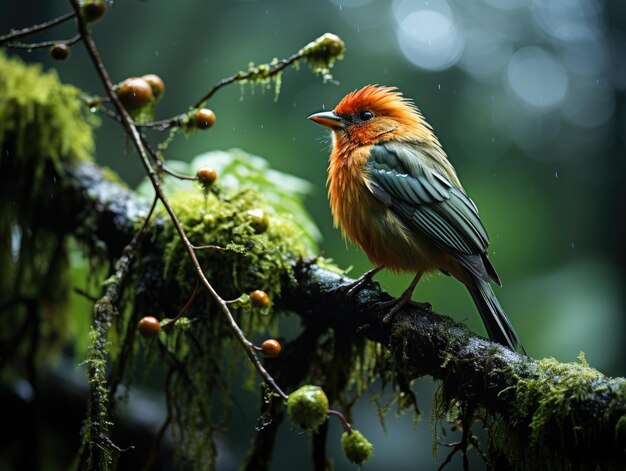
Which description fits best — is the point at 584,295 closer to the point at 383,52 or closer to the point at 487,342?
the point at 383,52

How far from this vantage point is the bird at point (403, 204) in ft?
7.34

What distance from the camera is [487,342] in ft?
5.75

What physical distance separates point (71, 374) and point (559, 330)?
3896 millimetres

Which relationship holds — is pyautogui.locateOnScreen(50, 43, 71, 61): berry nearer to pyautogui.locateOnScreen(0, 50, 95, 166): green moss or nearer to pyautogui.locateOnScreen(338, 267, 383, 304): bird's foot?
pyautogui.locateOnScreen(0, 50, 95, 166): green moss

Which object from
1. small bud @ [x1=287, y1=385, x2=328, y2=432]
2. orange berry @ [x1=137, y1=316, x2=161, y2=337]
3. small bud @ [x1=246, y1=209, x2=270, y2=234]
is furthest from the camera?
small bud @ [x1=246, y1=209, x2=270, y2=234]

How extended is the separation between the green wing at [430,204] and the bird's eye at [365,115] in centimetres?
24

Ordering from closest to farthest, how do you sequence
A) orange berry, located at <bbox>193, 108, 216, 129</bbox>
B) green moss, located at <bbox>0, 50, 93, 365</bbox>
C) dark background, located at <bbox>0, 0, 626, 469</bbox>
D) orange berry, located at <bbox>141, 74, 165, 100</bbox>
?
orange berry, located at <bbox>193, 108, 216, 129</bbox> → orange berry, located at <bbox>141, 74, 165, 100</bbox> → green moss, located at <bbox>0, 50, 93, 365</bbox> → dark background, located at <bbox>0, 0, 626, 469</bbox>

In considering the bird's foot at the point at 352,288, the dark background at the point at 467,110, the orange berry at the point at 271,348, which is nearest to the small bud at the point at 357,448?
the orange berry at the point at 271,348

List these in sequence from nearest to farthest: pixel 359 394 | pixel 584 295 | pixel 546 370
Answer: pixel 546 370 < pixel 359 394 < pixel 584 295

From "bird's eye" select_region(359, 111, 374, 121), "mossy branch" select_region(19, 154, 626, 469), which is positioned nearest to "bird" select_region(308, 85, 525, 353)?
"bird's eye" select_region(359, 111, 374, 121)

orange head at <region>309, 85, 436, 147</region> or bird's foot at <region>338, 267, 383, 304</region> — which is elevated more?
orange head at <region>309, 85, 436, 147</region>

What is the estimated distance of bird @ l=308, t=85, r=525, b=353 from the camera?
2.24 metres

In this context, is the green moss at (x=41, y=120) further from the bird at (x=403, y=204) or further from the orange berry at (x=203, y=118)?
the bird at (x=403, y=204)

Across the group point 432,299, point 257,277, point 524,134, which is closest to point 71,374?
point 257,277
